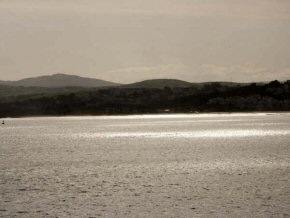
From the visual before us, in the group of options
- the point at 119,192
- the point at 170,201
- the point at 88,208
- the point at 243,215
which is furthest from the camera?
the point at 119,192

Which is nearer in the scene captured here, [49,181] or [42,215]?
[42,215]

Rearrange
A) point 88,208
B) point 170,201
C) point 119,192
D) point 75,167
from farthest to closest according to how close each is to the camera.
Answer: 1. point 75,167
2. point 119,192
3. point 170,201
4. point 88,208

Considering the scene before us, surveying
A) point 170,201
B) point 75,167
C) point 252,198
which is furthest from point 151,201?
point 75,167

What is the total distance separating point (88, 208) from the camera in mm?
55469

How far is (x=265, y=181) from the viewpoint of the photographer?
244 feet

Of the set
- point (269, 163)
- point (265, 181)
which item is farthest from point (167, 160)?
point (265, 181)

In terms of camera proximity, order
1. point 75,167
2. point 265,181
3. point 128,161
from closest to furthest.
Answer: point 265,181 → point 75,167 → point 128,161

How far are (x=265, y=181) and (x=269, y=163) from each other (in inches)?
1122

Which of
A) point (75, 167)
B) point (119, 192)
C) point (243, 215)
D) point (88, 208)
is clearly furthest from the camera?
point (75, 167)

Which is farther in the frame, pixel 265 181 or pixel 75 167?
pixel 75 167

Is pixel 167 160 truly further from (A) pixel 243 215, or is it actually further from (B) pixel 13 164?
(A) pixel 243 215

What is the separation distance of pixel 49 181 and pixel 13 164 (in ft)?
94.1

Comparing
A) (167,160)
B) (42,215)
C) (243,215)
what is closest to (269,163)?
(167,160)

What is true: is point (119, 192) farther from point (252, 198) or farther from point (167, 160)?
point (167, 160)
